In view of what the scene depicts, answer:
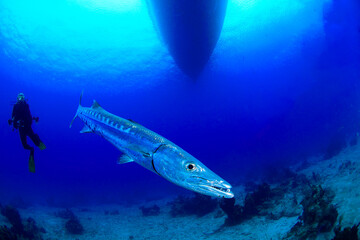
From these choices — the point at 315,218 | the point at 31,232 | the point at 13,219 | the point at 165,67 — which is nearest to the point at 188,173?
the point at 315,218

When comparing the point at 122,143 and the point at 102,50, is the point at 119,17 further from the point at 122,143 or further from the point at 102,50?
the point at 122,143

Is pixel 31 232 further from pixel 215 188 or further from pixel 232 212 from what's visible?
pixel 215 188

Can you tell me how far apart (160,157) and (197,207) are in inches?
426

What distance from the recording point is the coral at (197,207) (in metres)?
11.6

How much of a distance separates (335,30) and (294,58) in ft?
31.1

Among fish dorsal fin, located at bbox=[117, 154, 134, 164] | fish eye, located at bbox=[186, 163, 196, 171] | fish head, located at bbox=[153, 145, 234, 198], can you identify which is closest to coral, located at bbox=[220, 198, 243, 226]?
fish dorsal fin, located at bbox=[117, 154, 134, 164]

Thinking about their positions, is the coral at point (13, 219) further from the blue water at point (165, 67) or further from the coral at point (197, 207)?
the coral at point (197, 207)

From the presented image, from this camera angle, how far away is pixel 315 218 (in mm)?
4828

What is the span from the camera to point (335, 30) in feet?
128

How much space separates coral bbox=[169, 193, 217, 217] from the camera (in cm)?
1165

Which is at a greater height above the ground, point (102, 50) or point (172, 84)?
point (172, 84)

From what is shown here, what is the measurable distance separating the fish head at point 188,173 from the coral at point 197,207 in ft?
33.3

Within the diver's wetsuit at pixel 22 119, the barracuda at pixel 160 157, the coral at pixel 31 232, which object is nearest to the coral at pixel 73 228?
the coral at pixel 31 232

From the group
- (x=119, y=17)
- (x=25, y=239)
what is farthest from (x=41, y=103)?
(x=25, y=239)
